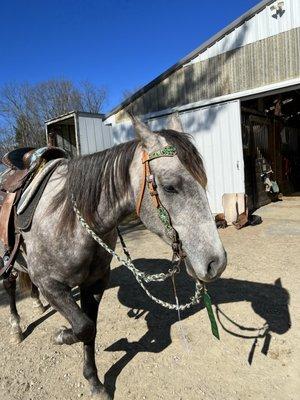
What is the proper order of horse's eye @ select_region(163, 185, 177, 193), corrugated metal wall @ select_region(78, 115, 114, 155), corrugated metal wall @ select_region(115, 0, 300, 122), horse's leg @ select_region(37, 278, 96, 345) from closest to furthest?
horse's eye @ select_region(163, 185, 177, 193)
horse's leg @ select_region(37, 278, 96, 345)
corrugated metal wall @ select_region(115, 0, 300, 122)
corrugated metal wall @ select_region(78, 115, 114, 155)

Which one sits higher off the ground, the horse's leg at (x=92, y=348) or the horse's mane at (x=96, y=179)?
the horse's mane at (x=96, y=179)

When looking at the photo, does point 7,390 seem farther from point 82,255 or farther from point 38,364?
point 82,255

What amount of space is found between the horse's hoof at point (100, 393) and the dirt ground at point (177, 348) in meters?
0.10

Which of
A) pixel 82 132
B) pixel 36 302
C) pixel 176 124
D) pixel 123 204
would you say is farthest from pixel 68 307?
pixel 82 132

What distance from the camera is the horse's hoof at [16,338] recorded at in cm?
336

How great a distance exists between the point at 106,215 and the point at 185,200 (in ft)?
1.96

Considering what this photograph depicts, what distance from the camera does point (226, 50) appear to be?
8.71 meters

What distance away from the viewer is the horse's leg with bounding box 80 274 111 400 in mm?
2451

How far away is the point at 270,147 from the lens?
1149 cm

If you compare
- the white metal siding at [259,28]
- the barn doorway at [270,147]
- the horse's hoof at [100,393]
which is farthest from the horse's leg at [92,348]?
the white metal siding at [259,28]

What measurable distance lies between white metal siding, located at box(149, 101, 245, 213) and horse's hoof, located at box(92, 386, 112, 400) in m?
6.62

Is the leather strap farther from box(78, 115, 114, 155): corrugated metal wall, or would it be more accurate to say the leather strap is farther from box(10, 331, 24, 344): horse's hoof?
box(78, 115, 114, 155): corrugated metal wall

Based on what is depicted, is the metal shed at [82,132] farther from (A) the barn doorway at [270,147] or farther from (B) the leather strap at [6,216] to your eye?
(B) the leather strap at [6,216]

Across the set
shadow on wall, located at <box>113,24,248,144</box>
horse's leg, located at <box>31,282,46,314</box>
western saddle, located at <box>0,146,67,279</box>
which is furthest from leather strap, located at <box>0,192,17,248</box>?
shadow on wall, located at <box>113,24,248,144</box>
